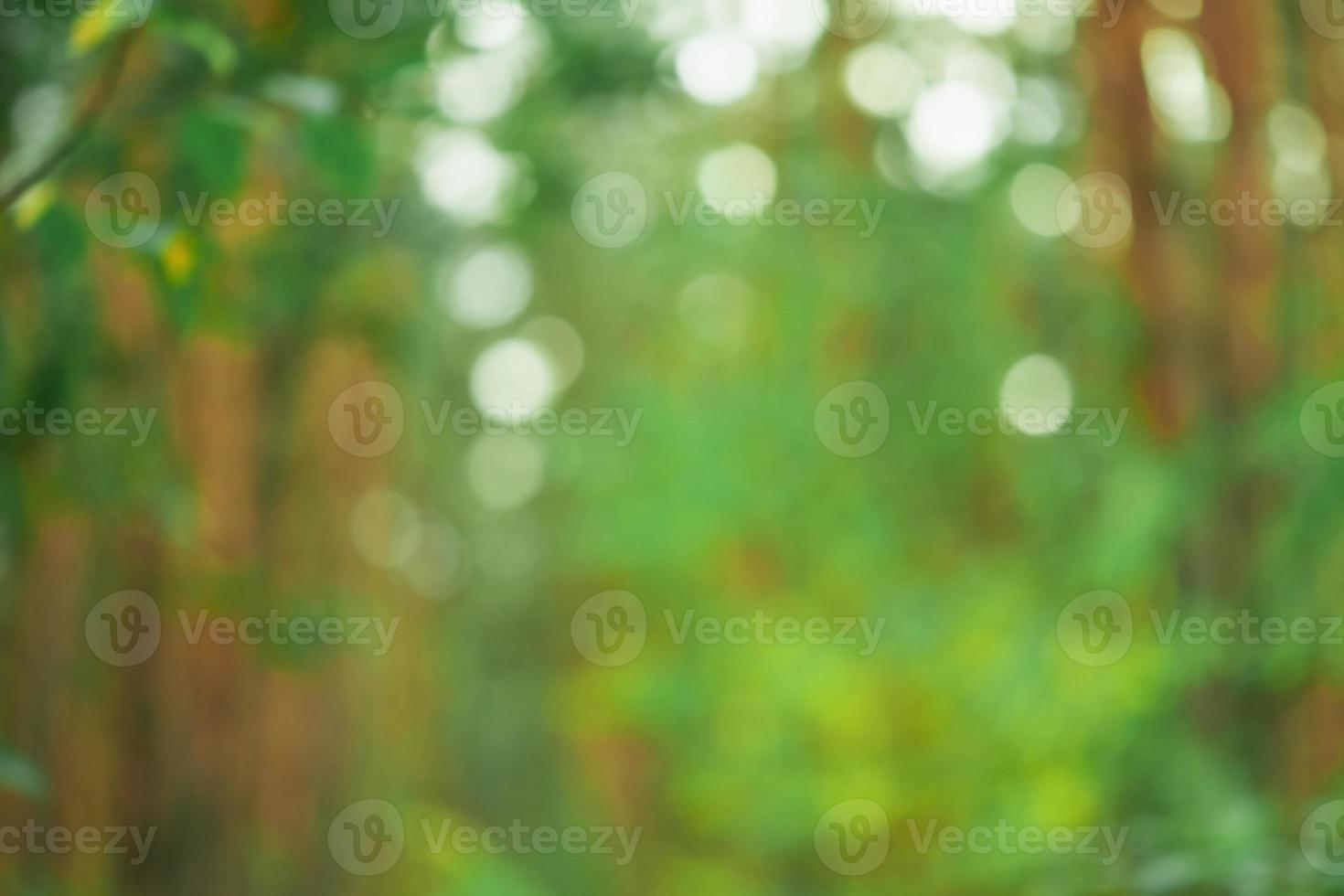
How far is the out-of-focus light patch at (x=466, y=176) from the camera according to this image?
9.55 feet

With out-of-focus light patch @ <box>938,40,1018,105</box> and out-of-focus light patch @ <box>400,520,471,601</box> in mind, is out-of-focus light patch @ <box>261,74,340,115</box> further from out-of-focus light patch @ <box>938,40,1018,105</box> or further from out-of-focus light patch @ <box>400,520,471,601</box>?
out-of-focus light patch @ <box>400,520,471,601</box>

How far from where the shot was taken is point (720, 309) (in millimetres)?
5949

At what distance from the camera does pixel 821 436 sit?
4.35m

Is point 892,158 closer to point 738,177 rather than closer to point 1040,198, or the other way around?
point 1040,198

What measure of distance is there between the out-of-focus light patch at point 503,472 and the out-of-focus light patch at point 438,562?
445 mm

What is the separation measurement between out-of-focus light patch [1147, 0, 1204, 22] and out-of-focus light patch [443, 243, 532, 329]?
3.78 meters

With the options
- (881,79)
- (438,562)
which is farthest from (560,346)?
(881,79)

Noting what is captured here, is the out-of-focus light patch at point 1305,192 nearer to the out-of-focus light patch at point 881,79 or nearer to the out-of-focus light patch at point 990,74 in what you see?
the out-of-focus light patch at point 990,74

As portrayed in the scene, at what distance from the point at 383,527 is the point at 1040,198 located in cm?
333

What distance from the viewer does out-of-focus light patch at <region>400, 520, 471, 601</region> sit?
9.02 m

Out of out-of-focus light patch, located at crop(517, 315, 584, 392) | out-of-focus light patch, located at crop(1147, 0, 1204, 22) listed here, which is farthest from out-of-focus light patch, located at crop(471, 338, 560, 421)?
out-of-focus light patch, located at crop(1147, 0, 1204, 22)

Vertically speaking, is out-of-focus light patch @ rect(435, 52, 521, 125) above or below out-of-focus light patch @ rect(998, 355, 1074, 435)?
above

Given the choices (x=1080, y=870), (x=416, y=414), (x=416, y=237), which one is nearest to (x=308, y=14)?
(x=416, y=237)

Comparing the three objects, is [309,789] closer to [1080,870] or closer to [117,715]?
[117,715]
